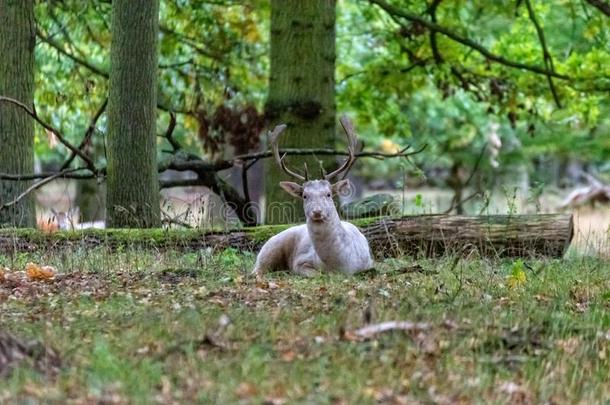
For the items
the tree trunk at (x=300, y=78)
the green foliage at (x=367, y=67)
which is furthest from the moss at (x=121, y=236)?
the green foliage at (x=367, y=67)

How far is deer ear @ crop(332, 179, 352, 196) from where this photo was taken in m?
10.7

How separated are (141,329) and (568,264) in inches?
200

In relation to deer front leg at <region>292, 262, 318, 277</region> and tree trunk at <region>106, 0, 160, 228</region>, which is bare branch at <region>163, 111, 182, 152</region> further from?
deer front leg at <region>292, 262, 318, 277</region>

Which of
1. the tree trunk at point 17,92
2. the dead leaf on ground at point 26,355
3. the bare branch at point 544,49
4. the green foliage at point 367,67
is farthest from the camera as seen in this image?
the green foliage at point 367,67

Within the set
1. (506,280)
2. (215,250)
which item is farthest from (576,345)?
(215,250)

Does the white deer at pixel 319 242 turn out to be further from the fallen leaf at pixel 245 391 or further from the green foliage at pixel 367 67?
the green foliage at pixel 367 67

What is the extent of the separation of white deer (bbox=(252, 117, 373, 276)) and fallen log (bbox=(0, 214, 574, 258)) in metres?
0.63

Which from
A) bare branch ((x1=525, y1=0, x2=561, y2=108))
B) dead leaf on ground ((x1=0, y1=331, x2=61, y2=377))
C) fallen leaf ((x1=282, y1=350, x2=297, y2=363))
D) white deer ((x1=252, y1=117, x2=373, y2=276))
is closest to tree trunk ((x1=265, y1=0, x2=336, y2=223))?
white deer ((x1=252, y1=117, x2=373, y2=276))

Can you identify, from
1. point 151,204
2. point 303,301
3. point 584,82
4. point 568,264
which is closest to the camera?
point 303,301

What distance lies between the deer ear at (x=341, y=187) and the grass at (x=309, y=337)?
150 cm

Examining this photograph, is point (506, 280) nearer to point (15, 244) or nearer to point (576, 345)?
point (576, 345)

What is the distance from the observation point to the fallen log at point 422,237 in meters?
11.2

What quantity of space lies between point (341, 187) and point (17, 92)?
4405 mm

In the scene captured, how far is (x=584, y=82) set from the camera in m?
16.8
